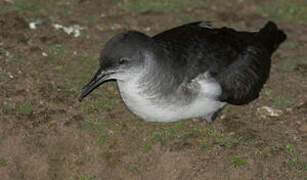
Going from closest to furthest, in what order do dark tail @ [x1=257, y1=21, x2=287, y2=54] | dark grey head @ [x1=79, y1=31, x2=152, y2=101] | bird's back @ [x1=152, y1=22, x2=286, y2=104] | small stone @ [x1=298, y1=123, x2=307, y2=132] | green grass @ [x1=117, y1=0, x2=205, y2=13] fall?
dark grey head @ [x1=79, y1=31, x2=152, y2=101] < bird's back @ [x1=152, y1=22, x2=286, y2=104] < small stone @ [x1=298, y1=123, x2=307, y2=132] < dark tail @ [x1=257, y1=21, x2=287, y2=54] < green grass @ [x1=117, y1=0, x2=205, y2=13]

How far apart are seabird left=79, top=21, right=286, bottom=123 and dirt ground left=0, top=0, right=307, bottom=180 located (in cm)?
38

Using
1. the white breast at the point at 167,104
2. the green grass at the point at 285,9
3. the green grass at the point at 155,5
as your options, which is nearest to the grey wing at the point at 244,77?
the white breast at the point at 167,104

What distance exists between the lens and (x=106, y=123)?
6234 mm

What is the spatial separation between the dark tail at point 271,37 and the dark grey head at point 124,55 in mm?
2530

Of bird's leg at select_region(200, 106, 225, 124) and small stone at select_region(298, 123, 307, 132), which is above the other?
small stone at select_region(298, 123, 307, 132)

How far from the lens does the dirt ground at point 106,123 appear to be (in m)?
5.62

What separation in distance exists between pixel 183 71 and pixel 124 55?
88 centimetres

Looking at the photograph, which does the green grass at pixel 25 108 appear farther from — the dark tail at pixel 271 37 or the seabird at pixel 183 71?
the dark tail at pixel 271 37

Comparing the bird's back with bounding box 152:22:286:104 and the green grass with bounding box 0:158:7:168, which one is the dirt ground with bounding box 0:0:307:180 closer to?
the green grass with bounding box 0:158:7:168

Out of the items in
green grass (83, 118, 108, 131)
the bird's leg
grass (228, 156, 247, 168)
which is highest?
grass (228, 156, 247, 168)

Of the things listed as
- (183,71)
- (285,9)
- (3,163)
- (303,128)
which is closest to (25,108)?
(3,163)

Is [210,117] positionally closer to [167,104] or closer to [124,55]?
[167,104]

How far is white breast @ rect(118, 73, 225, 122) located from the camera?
18.0 feet

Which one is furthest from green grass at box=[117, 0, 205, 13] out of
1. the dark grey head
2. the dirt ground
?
the dark grey head
